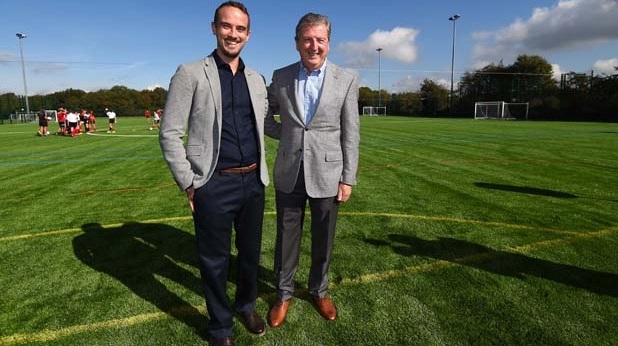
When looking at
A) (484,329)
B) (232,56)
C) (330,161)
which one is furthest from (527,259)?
(232,56)

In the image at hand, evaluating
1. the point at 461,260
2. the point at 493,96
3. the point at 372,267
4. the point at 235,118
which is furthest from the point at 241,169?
the point at 493,96

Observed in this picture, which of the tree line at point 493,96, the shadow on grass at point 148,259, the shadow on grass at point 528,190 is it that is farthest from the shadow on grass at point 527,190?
the tree line at point 493,96

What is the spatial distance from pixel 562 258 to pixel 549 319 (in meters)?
1.45

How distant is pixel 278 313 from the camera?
312 centimetres

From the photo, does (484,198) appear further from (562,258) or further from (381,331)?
(381,331)

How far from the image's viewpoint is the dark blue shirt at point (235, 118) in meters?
2.64

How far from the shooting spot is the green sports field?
9.66 feet

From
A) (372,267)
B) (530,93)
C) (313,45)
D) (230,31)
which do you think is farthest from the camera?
(530,93)

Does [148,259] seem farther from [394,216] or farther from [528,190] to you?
[528,190]

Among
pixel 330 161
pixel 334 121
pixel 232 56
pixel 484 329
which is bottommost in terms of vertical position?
pixel 484 329

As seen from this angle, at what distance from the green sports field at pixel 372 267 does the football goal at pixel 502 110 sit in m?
47.7

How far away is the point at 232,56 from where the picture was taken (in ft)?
8.58

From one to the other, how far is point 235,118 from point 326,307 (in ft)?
5.56

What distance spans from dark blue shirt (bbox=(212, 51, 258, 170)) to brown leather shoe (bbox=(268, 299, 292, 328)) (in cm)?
124
